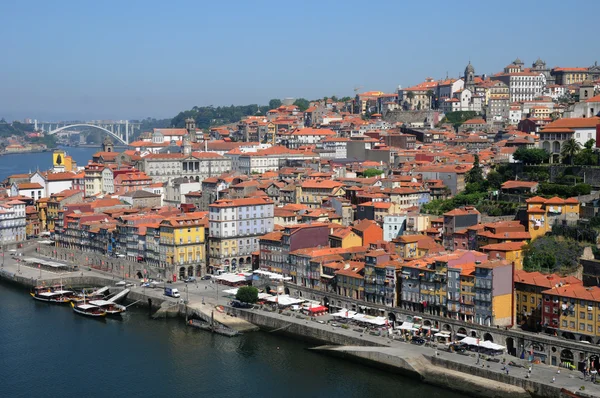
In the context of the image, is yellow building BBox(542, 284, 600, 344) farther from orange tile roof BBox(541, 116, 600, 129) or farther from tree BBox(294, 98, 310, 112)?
tree BBox(294, 98, 310, 112)

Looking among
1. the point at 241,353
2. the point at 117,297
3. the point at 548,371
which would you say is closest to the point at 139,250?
the point at 117,297

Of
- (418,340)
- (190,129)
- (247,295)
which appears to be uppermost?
(190,129)

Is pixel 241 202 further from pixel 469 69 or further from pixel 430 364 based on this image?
pixel 469 69

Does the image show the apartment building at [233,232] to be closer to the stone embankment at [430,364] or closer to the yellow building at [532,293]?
the stone embankment at [430,364]

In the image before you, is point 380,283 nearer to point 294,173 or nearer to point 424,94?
point 294,173

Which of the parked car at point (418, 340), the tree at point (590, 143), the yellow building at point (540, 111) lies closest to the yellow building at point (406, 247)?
the parked car at point (418, 340)

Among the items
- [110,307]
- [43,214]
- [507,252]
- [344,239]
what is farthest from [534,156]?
[43,214]
